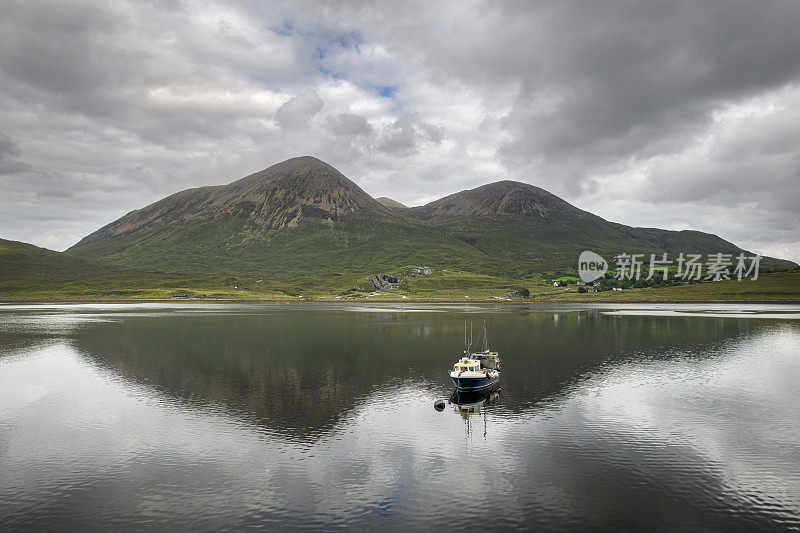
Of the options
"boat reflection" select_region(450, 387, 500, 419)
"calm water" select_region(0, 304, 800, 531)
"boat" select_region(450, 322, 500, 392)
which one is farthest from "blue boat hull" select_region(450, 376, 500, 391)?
"calm water" select_region(0, 304, 800, 531)

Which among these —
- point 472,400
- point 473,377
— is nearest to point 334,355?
point 473,377

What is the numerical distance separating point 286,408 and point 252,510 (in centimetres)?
2117

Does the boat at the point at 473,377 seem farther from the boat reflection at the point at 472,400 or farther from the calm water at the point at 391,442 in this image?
the calm water at the point at 391,442

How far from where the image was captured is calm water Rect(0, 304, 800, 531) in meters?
27.0

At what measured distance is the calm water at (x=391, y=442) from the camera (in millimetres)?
27031

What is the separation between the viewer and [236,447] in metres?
37.2

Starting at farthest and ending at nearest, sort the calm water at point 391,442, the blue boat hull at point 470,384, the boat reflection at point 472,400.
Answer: the blue boat hull at point 470,384 < the boat reflection at point 472,400 < the calm water at point 391,442

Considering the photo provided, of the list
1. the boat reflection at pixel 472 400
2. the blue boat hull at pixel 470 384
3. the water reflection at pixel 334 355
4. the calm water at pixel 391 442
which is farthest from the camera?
the blue boat hull at pixel 470 384

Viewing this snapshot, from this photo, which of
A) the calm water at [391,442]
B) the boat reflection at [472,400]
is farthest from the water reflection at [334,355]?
the boat reflection at [472,400]

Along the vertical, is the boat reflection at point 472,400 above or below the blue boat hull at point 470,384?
below

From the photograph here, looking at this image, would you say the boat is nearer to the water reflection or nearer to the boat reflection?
the boat reflection

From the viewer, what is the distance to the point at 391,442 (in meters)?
38.3

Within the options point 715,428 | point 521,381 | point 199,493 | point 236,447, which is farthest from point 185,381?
point 715,428

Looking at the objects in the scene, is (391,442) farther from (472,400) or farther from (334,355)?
(334,355)
